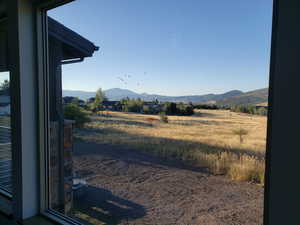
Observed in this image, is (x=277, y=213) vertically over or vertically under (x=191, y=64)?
under

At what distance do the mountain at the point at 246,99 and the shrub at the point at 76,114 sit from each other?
3.96 ft

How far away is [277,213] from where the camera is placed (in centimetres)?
43

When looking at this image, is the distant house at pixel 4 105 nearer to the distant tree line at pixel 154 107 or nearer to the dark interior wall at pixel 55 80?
the dark interior wall at pixel 55 80

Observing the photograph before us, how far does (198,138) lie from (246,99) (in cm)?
111

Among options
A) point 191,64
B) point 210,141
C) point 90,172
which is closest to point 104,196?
point 90,172

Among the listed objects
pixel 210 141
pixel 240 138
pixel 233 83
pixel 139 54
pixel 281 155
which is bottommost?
pixel 210 141

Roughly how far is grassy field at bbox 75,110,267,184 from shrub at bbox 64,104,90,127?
0.07m

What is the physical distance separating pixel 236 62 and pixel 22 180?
1.35 meters

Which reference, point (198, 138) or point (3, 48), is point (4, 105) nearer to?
point (3, 48)

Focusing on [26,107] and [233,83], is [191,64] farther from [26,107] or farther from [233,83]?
[26,107]

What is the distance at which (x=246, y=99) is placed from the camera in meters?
0.82

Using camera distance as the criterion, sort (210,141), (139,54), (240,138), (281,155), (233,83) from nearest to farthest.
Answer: (281,155) < (233,83) < (240,138) < (139,54) < (210,141)

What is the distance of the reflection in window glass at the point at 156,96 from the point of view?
1024 mm

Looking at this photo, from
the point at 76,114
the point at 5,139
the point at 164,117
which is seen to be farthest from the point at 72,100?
the point at 164,117
